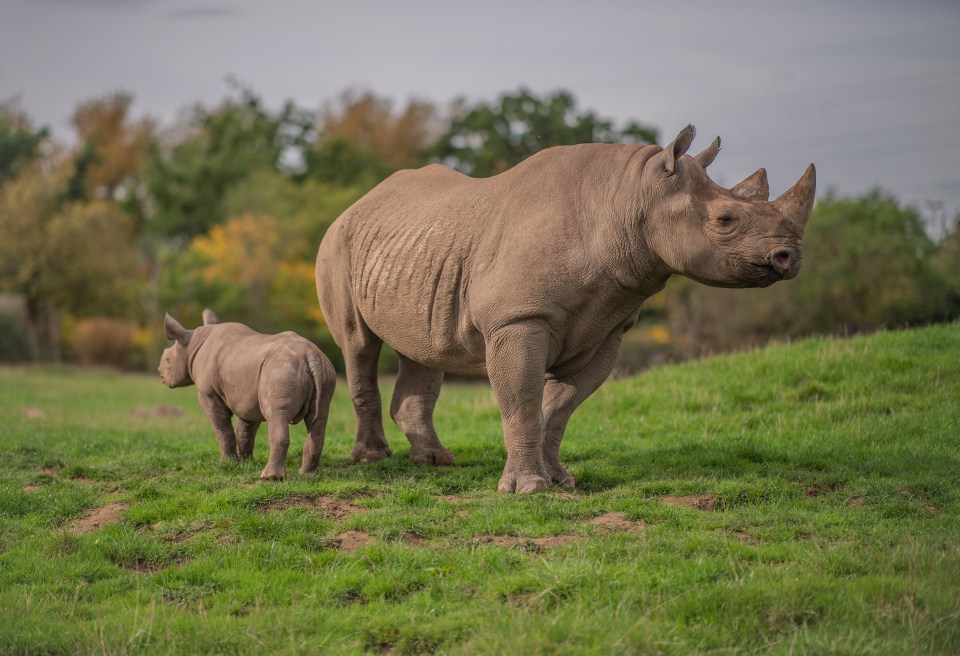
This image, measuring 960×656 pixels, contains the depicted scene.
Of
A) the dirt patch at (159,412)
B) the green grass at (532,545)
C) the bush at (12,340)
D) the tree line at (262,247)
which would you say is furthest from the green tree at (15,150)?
the green grass at (532,545)

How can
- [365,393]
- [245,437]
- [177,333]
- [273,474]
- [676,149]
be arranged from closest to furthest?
1. [676,149]
2. [273,474]
3. [245,437]
4. [177,333]
5. [365,393]

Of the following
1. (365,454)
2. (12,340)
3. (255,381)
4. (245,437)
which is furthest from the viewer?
(12,340)

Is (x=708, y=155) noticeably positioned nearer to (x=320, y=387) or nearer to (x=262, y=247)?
(x=320, y=387)

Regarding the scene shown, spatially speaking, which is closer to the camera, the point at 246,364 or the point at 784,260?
the point at 784,260

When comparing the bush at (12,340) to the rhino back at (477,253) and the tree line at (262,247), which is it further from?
the rhino back at (477,253)

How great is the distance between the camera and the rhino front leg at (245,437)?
439 inches

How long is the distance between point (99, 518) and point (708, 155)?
5.63 metres

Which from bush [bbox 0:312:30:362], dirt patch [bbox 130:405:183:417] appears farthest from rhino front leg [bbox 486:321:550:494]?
bush [bbox 0:312:30:362]

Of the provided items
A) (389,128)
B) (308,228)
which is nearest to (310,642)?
(308,228)

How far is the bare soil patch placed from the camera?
26.6ft

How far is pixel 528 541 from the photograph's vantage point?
8.18 m

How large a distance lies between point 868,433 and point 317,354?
17.7 ft

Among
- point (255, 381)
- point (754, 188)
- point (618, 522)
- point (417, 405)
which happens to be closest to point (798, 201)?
point (754, 188)

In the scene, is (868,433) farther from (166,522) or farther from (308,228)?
(308,228)
